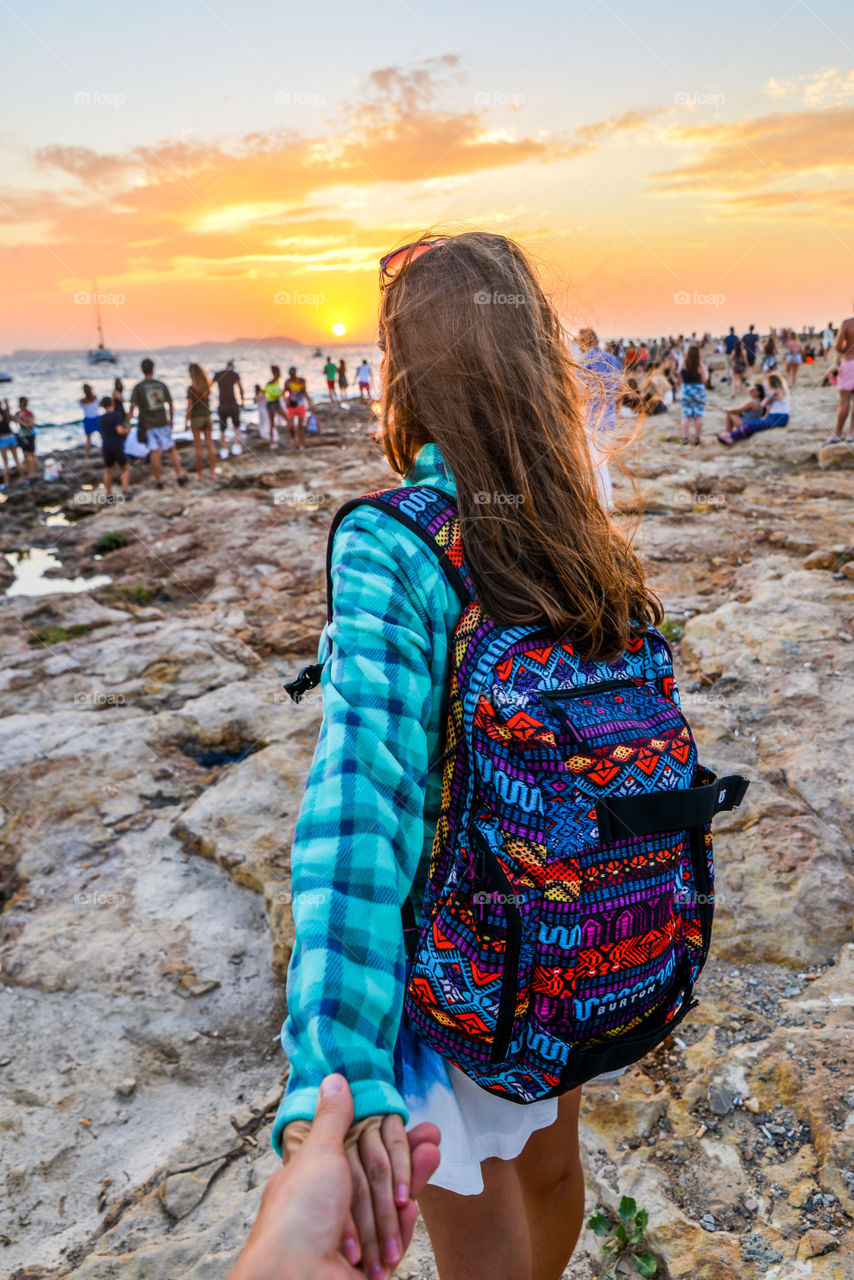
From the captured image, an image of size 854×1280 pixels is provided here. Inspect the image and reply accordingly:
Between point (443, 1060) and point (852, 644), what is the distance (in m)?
3.97

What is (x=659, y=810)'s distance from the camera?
1.05 metres

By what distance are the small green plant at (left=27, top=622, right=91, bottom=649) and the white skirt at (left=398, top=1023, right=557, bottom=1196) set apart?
239 inches

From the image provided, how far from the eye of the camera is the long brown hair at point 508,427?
1141 millimetres

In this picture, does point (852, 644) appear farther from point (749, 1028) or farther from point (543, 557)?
point (543, 557)

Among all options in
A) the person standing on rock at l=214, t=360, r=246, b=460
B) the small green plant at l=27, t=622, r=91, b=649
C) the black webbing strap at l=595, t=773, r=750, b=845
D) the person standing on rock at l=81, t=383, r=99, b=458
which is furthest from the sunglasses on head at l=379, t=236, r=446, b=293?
the person standing on rock at l=81, t=383, r=99, b=458

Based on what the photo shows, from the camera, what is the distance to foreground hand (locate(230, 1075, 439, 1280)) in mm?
634

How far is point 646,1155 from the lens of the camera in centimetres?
200

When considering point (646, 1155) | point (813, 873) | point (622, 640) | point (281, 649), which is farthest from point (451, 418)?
point (281, 649)

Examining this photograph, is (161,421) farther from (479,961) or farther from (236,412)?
(479,961)

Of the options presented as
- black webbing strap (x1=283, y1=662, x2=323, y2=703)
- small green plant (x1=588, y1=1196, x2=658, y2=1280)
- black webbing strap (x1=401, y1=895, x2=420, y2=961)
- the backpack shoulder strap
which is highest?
the backpack shoulder strap

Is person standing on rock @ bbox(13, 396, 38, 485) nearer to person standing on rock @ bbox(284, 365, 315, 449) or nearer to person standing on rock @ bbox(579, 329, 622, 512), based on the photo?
person standing on rock @ bbox(284, 365, 315, 449)

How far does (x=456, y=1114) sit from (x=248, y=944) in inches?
85.8

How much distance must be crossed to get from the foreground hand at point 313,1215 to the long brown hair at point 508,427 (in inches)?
26.8

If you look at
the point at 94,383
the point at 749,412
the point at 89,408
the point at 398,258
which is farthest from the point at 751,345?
the point at 94,383
